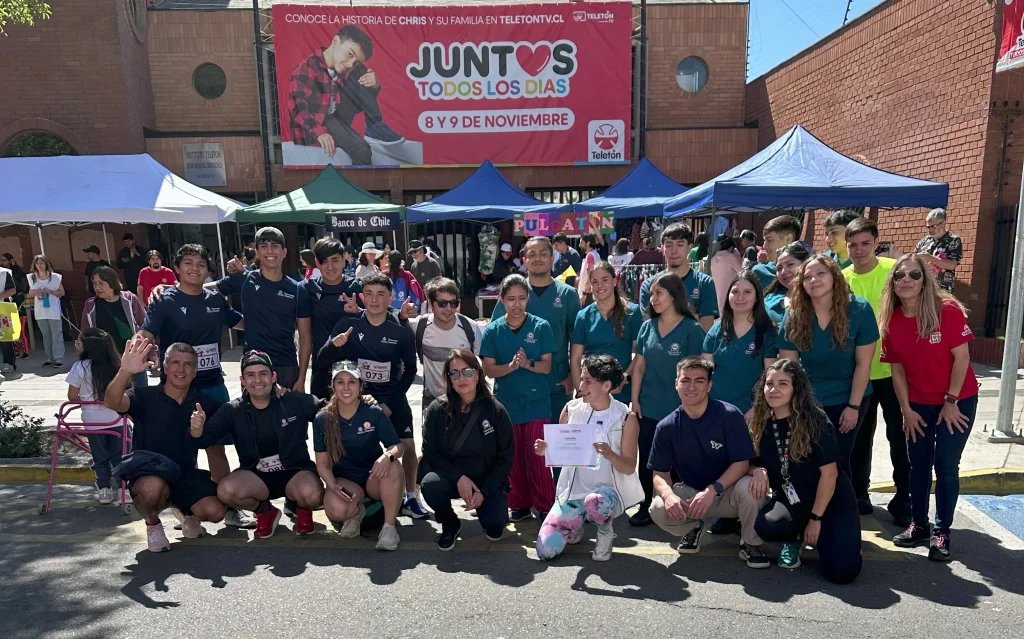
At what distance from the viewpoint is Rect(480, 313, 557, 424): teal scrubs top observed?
459cm

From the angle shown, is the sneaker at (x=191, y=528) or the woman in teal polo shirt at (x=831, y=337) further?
the sneaker at (x=191, y=528)

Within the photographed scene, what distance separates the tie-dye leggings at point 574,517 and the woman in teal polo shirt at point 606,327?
0.90 metres

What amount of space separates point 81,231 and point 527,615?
50.0ft

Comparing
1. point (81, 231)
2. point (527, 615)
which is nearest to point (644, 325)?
point (527, 615)

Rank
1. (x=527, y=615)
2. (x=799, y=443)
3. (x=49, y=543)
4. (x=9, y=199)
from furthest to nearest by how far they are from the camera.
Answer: (x=9, y=199), (x=49, y=543), (x=799, y=443), (x=527, y=615)

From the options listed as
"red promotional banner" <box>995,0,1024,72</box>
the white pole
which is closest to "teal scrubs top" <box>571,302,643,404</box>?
the white pole

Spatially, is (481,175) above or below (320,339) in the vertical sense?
above

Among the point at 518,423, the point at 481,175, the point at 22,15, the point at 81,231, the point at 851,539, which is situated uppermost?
the point at 22,15

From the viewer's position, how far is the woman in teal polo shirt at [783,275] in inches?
185

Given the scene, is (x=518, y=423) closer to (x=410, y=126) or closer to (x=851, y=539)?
(x=851, y=539)

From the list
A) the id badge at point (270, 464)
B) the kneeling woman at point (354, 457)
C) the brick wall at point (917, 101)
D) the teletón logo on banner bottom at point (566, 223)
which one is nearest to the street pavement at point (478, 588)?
the kneeling woman at point (354, 457)

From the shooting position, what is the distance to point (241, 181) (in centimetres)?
1717

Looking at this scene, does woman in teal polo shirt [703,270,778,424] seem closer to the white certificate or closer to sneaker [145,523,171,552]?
the white certificate

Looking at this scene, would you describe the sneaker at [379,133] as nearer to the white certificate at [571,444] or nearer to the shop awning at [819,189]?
the shop awning at [819,189]
